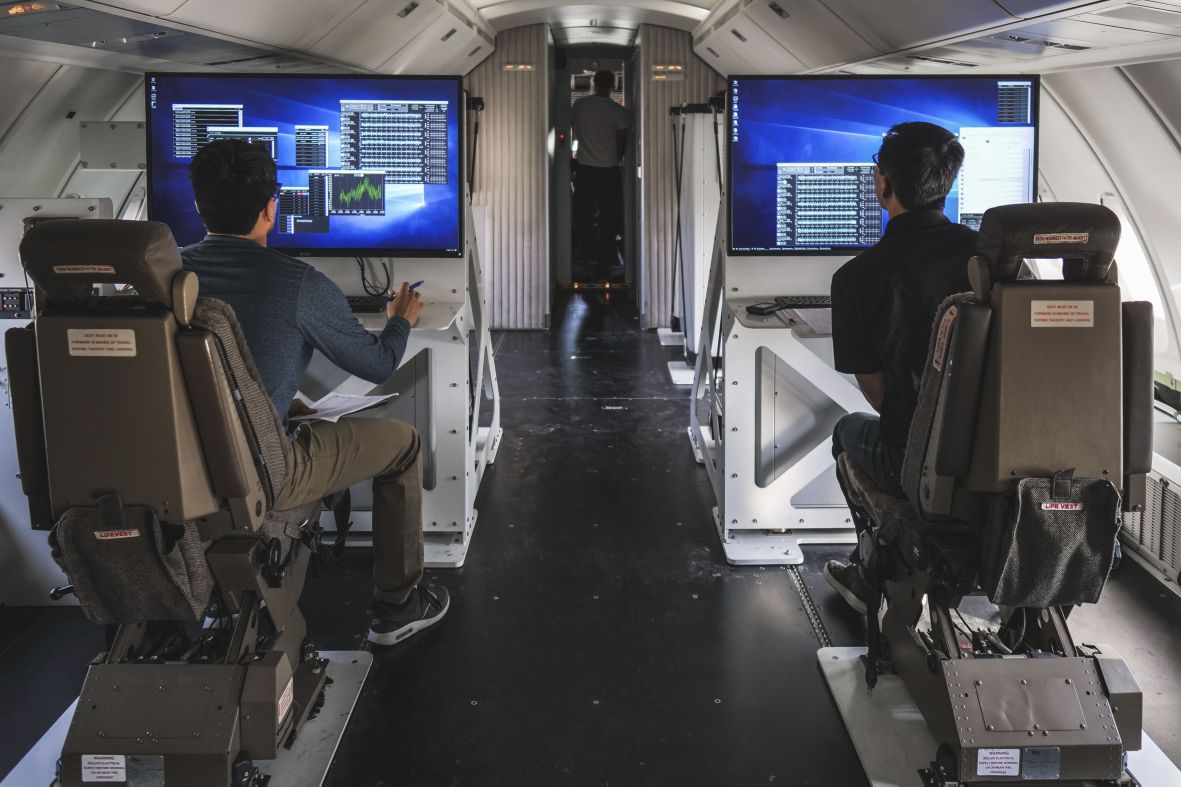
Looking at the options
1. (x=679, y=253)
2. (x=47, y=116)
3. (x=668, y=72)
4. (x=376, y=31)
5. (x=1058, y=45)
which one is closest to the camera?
(x=1058, y=45)

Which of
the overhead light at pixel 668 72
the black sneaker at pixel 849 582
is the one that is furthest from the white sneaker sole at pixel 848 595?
the overhead light at pixel 668 72

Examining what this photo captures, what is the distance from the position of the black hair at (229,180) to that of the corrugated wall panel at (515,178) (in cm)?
627

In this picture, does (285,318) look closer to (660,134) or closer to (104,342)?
Answer: (104,342)

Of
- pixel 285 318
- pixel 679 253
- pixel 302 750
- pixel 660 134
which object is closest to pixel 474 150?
pixel 660 134

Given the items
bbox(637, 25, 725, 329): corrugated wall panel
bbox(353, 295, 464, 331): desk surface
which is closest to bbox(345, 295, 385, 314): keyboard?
bbox(353, 295, 464, 331): desk surface

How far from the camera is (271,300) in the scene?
8.52 ft

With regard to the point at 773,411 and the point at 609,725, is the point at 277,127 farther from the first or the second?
the point at 609,725

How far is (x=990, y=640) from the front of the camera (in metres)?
2.66

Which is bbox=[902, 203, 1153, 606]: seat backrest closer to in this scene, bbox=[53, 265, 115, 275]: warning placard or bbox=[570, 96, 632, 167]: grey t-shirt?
bbox=[53, 265, 115, 275]: warning placard

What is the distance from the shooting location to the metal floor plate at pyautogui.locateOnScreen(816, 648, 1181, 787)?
2.46 m

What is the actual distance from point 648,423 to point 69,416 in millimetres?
4030

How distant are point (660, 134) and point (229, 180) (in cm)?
649

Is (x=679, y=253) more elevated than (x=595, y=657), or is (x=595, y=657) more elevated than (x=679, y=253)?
(x=679, y=253)

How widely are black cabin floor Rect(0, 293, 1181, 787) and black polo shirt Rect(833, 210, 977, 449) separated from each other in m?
0.90
